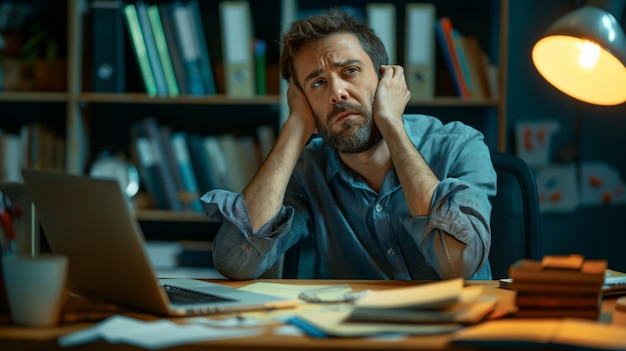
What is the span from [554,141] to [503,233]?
55.5 inches

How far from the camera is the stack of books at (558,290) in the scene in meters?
1.16

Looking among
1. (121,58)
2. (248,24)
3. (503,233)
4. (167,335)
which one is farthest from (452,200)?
(121,58)

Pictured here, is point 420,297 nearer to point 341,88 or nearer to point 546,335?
point 546,335

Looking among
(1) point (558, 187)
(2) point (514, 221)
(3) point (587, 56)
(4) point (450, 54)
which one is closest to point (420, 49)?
(4) point (450, 54)

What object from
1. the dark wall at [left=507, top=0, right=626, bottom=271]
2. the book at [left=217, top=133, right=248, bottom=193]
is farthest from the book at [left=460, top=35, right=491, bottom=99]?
the book at [left=217, top=133, right=248, bottom=193]

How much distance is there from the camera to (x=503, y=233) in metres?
1.88

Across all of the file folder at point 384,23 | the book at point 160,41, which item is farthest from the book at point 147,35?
the file folder at point 384,23

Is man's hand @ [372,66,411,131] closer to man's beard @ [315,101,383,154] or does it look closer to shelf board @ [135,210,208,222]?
man's beard @ [315,101,383,154]

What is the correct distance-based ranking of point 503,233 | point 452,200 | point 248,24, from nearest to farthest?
point 452,200 → point 503,233 → point 248,24

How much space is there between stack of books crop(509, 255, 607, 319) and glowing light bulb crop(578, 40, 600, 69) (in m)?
0.57

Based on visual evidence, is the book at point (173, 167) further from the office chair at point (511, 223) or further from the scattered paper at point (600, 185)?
the scattered paper at point (600, 185)

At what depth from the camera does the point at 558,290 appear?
1158 millimetres

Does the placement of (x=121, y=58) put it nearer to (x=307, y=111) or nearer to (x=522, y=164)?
(x=307, y=111)

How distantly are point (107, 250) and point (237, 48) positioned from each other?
1899 millimetres
